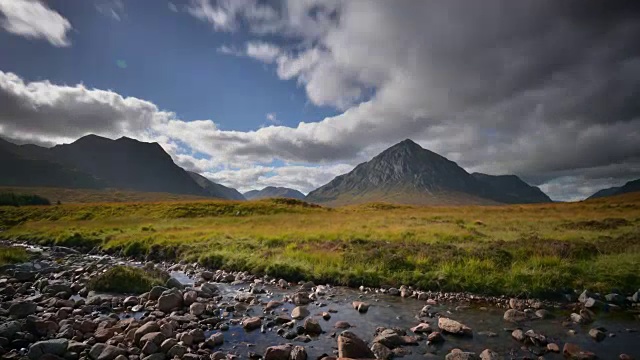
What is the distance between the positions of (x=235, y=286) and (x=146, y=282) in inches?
179

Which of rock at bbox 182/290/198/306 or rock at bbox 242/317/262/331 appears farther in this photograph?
rock at bbox 182/290/198/306

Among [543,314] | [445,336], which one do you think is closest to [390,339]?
[445,336]

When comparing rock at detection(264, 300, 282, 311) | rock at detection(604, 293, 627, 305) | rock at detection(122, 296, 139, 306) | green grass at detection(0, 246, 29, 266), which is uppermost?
rock at detection(604, 293, 627, 305)

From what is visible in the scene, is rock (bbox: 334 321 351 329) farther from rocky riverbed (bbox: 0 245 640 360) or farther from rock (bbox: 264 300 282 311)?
rock (bbox: 264 300 282 311)

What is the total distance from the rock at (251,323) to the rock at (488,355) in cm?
749

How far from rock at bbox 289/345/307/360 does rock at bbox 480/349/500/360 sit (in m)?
5.10

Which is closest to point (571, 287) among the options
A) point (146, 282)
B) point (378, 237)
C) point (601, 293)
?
point (601, 293)

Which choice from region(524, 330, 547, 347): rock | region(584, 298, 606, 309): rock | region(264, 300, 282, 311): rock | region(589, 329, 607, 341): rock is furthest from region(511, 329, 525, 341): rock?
region(264, 300, 282, 311): rock

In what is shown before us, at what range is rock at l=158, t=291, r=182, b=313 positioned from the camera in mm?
13938

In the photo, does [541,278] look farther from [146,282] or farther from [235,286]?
[146,282]

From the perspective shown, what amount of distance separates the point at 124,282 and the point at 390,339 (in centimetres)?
1366

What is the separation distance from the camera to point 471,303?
15211 mm

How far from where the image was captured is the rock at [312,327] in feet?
38.4

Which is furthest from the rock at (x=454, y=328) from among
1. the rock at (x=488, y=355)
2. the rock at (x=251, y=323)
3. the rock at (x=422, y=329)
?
the rock at (x=251, y=323)
